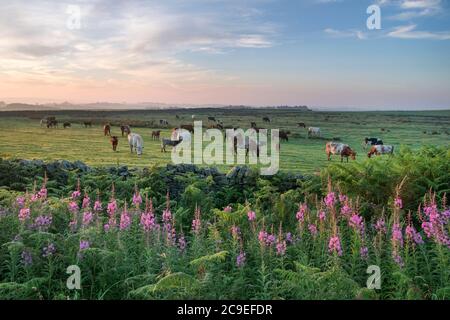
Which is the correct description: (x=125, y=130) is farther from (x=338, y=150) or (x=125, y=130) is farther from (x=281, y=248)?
(x=281, y=248)

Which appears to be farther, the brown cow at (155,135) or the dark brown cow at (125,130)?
the dark brown cow at (125,130)

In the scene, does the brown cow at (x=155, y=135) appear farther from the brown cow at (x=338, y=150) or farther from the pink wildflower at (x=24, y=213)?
the pink wildflower at (x=24, y=213)

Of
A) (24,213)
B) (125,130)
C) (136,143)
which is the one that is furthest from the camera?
(125,130)

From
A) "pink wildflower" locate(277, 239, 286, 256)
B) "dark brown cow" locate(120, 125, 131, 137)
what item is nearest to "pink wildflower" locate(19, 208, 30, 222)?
"pink wildflower" locate(277, 239, 286, 256)

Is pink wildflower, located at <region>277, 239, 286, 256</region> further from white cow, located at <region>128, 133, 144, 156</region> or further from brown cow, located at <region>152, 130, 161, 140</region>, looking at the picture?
brown cow, located at <region>152, 130, 161, 140</region>

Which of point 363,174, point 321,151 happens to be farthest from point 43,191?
point 321,151

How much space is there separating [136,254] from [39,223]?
1397mm

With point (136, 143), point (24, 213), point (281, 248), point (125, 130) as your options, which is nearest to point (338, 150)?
point (136, 143)

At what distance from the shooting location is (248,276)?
20.7 feet

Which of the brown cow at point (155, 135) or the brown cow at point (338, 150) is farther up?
the brown cow at point (155, 135)

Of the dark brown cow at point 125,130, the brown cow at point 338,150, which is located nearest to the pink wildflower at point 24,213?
the brown cow at point 338,150

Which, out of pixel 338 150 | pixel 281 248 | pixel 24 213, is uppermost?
pixel 24 213

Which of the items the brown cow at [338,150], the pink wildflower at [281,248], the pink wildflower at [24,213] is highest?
the pink wildflower at [24,213]
